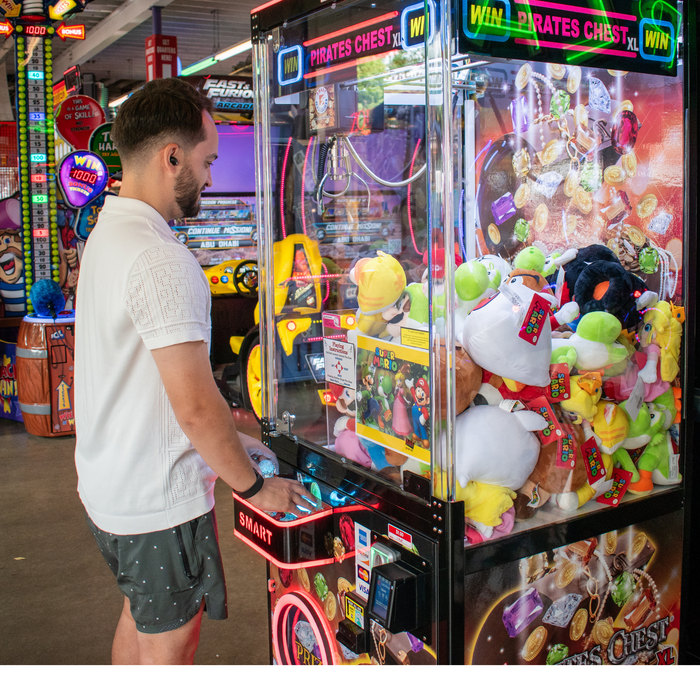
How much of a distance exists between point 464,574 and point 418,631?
171 millimetres

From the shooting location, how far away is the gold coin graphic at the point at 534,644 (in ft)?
5.33

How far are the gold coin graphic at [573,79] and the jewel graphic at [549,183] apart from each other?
0.60ft

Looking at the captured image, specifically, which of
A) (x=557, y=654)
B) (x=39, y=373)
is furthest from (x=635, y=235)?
(x=39, y=373)

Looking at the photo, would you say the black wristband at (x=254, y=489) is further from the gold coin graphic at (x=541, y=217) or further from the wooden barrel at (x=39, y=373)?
the wooden barrel at (x=39, y=373)

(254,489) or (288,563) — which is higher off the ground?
(254,489)

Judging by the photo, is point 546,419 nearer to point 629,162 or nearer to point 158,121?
point 629,162

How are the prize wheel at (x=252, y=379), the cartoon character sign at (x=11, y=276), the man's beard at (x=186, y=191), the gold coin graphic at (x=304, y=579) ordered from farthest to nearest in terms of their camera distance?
1. the cartoon character sign at (x=11, y=276)
2. the prize wheel at (x=252, y=379)
3. the gold coin graphic at (x=304, y=579)
4. the man's beard at (x=186, y=191)

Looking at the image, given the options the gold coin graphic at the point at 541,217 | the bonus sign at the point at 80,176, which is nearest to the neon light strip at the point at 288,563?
the gold coin graphic at the point at 541,217

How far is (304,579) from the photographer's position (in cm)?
192

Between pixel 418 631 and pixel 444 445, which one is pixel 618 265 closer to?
pixel 444 445

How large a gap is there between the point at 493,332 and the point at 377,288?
32cm

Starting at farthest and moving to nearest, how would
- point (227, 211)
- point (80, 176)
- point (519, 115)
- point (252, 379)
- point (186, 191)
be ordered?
1. point (227, 211)
2. point (80, 176)
3. point (252, 379)
4. point (519, 115)
5. point (186, 191)

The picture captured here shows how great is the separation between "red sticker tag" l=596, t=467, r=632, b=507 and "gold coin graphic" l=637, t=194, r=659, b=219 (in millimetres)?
598

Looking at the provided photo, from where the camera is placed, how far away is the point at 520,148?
1706 millimetres
